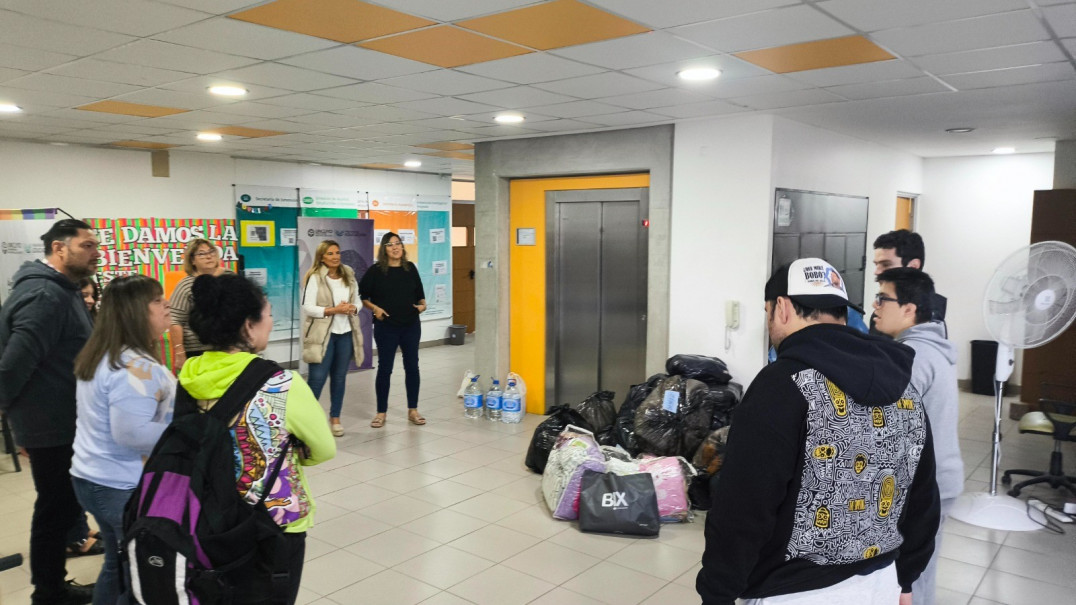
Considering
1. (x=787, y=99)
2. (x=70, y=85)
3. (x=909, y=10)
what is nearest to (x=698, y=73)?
(x=787, y=99)

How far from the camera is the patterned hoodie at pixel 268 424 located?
1959 millimetres

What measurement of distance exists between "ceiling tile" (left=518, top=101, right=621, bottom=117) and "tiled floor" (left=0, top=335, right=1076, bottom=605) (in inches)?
102

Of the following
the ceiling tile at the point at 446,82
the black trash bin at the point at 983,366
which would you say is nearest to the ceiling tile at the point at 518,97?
the ceiling tile at the point at 446,82

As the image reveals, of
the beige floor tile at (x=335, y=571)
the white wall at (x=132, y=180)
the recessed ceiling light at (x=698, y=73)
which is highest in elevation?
the recessed ceiling light at (x=698, y=73)

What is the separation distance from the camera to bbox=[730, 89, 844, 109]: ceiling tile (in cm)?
456

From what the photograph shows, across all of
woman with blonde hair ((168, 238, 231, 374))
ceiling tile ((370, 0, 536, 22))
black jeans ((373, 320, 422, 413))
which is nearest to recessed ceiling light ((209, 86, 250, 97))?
woman with blonde hair ((168, 238, 231, 374))

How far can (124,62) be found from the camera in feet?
12.3

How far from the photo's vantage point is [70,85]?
14.3 ft

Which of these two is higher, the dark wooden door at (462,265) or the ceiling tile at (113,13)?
the ceiling tile at (113,13)

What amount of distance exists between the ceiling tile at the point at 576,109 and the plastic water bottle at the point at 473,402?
268cm

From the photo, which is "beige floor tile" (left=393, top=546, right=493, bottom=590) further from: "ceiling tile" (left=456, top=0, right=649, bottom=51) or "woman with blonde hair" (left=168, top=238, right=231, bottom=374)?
"ceiling tile" (left=456, top=0, right=649, bottom=51)

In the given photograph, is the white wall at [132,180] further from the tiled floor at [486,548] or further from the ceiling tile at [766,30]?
the ceiling tile at [766,30]

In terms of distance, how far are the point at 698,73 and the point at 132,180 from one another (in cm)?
643

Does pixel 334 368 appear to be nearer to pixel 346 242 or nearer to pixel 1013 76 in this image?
pixel 346 242
